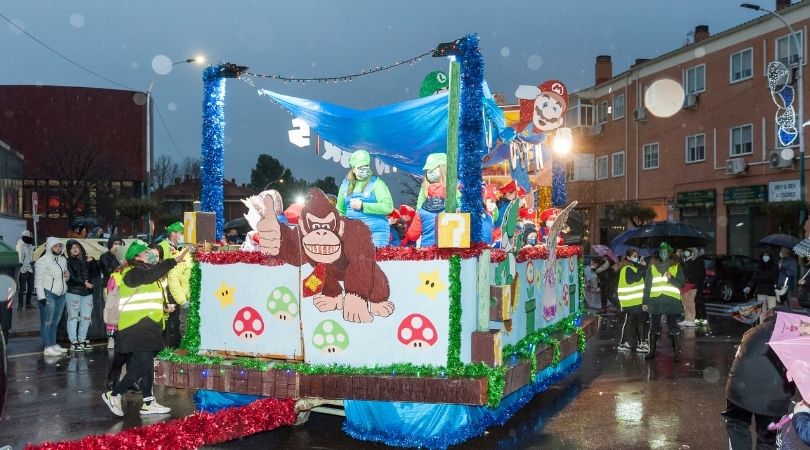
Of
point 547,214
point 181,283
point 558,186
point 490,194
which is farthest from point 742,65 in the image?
point 181,283

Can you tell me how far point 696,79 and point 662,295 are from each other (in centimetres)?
2371

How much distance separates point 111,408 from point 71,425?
428 millimetres

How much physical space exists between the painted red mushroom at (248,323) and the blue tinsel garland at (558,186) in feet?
22.1

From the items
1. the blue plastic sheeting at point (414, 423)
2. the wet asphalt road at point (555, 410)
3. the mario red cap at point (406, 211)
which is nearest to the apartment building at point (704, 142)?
the wet asphalt road at point (555, 410)

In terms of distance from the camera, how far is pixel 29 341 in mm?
14250

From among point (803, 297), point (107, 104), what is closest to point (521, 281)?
point (803, 297)

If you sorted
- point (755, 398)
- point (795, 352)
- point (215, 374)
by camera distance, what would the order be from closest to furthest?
point (795, 352)
point (755, 398)
point (215, 374)

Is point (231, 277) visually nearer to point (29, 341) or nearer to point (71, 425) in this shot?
point (71, 425)

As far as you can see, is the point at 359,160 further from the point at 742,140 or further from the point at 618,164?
the point at 618,164

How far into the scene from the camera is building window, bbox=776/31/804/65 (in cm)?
2698

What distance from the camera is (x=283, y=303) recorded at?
703 centimetres

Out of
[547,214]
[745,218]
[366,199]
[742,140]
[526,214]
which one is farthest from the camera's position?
[742,140]

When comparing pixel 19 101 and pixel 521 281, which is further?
pixel 19 101

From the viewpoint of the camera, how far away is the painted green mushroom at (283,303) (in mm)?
6984
